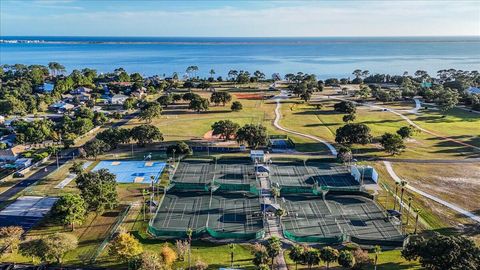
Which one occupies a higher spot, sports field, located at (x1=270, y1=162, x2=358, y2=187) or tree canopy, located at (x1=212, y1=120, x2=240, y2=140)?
tree canopy, located at (x1=212, y1=120, x2=240, y2=140)

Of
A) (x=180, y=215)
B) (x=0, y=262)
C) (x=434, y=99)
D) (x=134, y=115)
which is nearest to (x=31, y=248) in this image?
(x=0, y=262)

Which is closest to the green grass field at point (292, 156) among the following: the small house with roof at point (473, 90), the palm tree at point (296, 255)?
the palm tree at point (296, 255)

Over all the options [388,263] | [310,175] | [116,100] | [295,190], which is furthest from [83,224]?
[116,100]

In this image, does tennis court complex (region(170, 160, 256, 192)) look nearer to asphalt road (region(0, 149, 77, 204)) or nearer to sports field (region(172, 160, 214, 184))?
sports field (region(172, 160, 214, 184))

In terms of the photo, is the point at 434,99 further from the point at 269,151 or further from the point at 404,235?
the point at 404,235

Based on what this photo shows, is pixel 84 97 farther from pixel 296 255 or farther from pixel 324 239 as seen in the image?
pixel 296 255

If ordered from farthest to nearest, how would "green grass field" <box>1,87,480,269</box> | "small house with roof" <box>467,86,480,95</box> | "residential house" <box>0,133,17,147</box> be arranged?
"small house with roof" <box>467,86,480,95</box> → "residential house" <box>0,133,17,147</box> → "green grass field" <box>1,87,480,269</box>

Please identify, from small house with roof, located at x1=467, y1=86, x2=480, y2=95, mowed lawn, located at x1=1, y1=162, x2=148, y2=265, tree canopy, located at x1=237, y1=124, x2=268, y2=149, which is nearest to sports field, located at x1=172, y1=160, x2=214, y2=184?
mowed lawn, located at x1=1, y1=162, x2=148, y2=265
